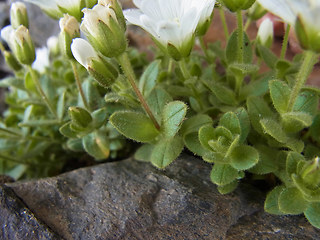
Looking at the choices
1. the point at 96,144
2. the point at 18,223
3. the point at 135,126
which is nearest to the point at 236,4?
the point at 135,126

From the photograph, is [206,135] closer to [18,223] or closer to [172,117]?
[172,117]

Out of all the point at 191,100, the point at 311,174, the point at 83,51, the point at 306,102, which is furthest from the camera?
the point at 191,100

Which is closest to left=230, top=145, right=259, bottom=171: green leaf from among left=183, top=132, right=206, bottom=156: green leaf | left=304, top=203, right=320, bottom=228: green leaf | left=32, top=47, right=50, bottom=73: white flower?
left=183, top=132, right=206, bottom=156: green leaf

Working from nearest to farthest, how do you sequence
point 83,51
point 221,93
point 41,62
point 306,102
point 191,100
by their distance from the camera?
point 83,51 < point 306,102 < point 221,93 < point 191,100 < point 41,62

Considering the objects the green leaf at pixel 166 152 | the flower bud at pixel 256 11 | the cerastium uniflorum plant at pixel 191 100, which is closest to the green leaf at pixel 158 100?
the cerastium uniflorum plant at pixel 191 100

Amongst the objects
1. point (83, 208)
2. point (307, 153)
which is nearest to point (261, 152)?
point (307, 153)

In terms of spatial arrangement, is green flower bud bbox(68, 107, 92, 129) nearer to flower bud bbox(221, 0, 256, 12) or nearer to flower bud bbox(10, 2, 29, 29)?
flower bud bbox(10, 2, 29, 29)

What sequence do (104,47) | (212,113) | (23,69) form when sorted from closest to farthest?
(104,47) < (212,113) < (23,69)

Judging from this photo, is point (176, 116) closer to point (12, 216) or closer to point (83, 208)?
point (83, 208)
